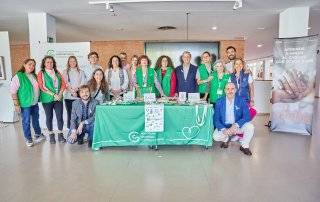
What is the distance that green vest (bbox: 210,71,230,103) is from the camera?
4.01 metres

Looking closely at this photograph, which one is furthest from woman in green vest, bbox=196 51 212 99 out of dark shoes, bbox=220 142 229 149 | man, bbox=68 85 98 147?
man, bbox=68 85 98 147

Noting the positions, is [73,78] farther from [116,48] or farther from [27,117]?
[116,48]

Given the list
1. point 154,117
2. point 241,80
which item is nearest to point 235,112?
point 241,80

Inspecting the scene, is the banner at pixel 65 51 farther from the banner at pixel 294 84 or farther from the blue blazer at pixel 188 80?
the banner at pixel 294 84

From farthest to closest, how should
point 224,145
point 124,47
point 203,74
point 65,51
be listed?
point 124,47, point 65,51, point 203,74, point 224,145

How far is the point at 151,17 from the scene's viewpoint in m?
5.87

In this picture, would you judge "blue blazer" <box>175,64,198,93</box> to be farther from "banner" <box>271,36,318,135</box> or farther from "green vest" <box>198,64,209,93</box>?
"banner" <box>271,36,318,135</box>

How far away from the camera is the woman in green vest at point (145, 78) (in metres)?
4.25

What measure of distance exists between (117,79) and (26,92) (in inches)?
54.5

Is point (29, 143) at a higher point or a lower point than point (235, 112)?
lower

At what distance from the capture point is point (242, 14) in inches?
222

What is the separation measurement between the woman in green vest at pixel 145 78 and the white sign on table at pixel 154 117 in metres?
0.78

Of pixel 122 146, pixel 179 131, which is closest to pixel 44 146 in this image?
pixel 122 146

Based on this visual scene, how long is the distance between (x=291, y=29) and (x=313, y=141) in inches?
87.9
